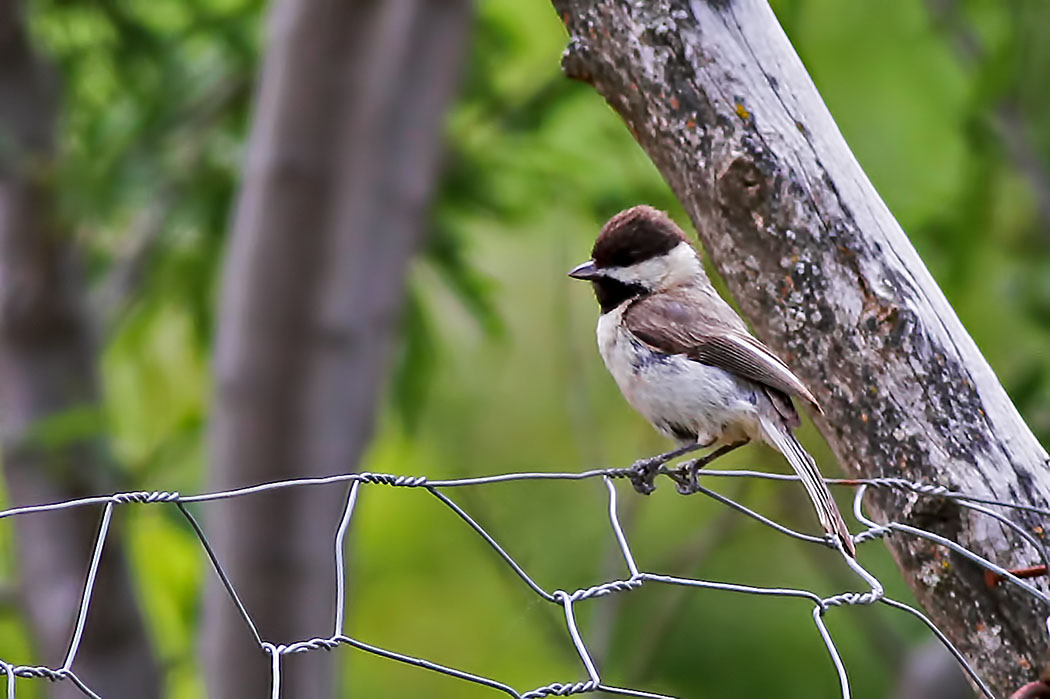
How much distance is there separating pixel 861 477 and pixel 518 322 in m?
4.69

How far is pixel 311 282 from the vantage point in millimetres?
3104

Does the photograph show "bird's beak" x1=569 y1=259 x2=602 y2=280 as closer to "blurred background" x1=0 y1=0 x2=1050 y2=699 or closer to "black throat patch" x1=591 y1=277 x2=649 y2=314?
"black throat patch" x1=591 y1=277 x2=649 y2=314

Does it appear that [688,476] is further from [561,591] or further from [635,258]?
[635,258]

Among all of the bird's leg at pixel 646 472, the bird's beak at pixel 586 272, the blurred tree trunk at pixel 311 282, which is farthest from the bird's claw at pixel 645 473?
the blurred tree trunk at pixel 311 282

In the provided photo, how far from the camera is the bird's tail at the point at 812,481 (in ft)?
5.18

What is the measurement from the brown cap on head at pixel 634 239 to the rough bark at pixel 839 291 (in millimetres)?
458

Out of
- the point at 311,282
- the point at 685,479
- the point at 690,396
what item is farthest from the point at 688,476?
the point at 311,282

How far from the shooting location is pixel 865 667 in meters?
5.62

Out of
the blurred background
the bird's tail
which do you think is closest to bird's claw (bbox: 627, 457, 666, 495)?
the bird's tail

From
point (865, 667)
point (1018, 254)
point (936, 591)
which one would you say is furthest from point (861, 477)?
point (865, 667)

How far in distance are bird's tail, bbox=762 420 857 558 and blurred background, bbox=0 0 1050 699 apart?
2.62 ft

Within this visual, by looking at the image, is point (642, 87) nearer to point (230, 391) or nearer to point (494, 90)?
point (230, 391)

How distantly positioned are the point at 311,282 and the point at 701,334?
1.40 meters

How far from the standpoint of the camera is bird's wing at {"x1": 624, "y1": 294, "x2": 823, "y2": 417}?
1834 millimetres
